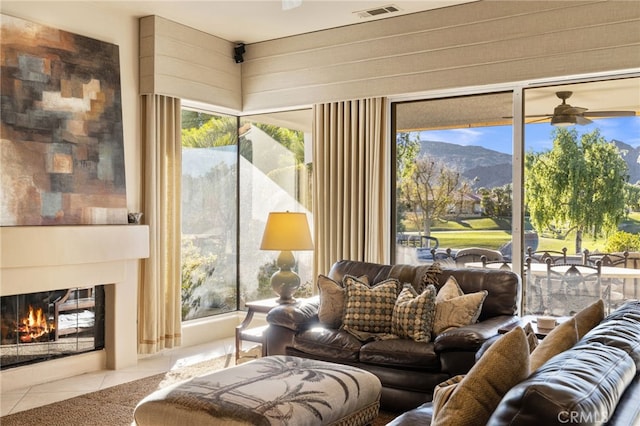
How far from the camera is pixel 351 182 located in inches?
222

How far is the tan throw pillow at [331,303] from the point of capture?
4391 millimetres

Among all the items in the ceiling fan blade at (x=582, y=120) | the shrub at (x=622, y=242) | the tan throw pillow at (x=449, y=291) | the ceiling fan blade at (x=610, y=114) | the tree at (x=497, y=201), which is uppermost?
the ceiling fan blade at (x=610, y=114)

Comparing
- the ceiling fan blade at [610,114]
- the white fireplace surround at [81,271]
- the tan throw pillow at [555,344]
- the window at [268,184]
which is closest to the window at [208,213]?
the window at [268,184]

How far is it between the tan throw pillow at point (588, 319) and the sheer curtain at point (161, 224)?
3894 mm

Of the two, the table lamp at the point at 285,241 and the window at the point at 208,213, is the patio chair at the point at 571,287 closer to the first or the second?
the table lamp at the point at 285,241

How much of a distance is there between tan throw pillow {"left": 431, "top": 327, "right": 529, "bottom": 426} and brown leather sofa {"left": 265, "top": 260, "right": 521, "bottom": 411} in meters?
1.87

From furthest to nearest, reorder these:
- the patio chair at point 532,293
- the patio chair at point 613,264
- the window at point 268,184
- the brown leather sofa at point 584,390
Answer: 1. the window at point 268,184
2. the patio chair at point 532,293
3. the patio chair at point 613,264
4. the brown leather sofa at point 584,390

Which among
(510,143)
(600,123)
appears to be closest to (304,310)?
(510,143)

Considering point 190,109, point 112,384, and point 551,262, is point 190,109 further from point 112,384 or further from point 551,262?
point 551,262

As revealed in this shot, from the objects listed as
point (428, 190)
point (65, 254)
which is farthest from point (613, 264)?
point (65, 254)

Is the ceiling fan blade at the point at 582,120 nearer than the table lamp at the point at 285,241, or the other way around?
the ceiling fan blade at the point at 582,120

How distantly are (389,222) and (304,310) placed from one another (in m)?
1.46

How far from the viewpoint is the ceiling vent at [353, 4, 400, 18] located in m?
5.07

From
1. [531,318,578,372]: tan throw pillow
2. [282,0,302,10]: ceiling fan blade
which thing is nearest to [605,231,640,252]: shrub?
[531,318,578,372]: tan throw pillow
